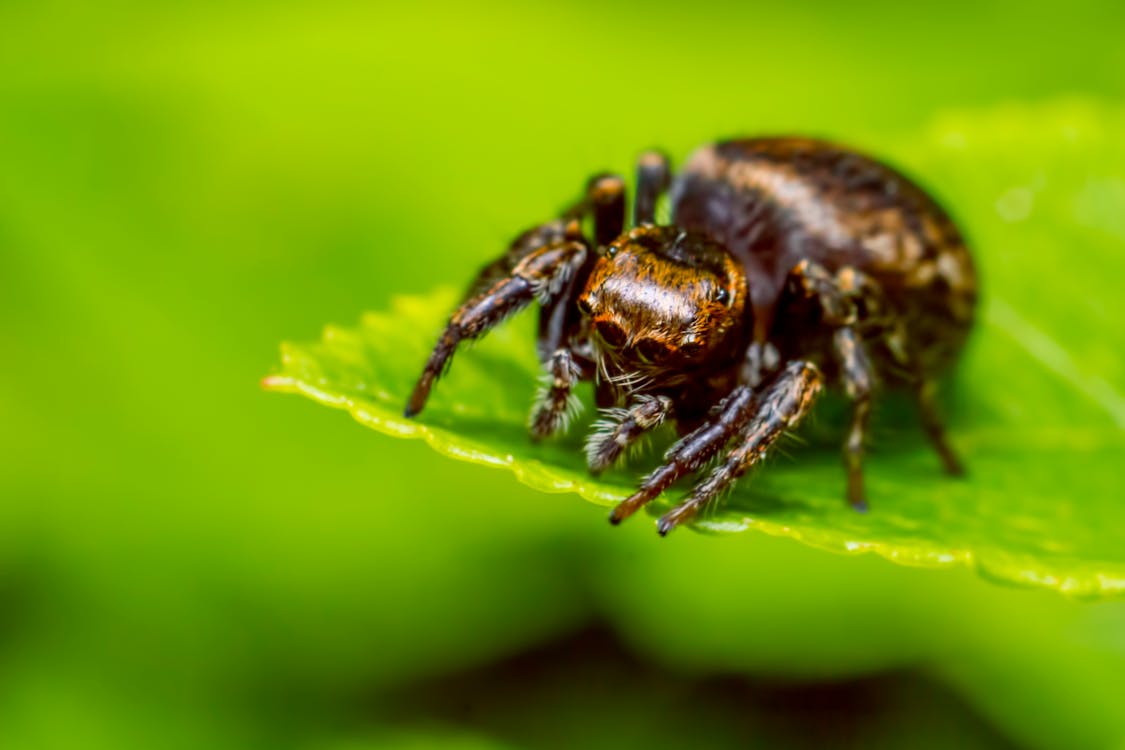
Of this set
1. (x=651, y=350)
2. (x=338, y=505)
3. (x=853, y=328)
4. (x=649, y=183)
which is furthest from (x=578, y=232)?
(x=338, y=505)

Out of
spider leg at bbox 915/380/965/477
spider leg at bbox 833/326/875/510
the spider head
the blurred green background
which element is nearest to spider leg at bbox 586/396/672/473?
the spider head

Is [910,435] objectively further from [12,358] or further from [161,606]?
[12,358]

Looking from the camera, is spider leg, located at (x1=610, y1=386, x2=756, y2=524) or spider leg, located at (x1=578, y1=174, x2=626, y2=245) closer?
spider leg, located at (x1=610, y1=386, x2=756, y2=524)

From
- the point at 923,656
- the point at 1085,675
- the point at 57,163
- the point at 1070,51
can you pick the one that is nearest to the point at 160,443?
the point at 57,163

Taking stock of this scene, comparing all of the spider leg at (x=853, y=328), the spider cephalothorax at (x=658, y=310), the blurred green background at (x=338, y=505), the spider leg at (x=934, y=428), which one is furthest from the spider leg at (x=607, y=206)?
the blurred green background at (x=338, y=505)

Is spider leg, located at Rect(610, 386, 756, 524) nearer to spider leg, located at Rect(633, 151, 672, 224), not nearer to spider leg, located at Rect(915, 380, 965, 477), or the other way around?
spider leg, located at Rect(915, 380, 965, 477)

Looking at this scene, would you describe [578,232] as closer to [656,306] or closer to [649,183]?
[656,306]

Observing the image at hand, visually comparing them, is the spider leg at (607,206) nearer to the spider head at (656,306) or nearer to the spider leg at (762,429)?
the spider head at (656,306)
